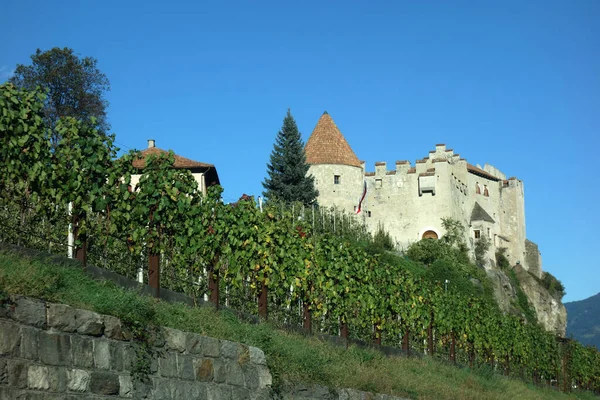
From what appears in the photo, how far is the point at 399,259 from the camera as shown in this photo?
2404 inches

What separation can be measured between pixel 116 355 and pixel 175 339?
1358 millimetres

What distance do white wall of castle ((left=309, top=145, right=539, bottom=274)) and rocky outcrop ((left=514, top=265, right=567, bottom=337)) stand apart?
5.35 meters

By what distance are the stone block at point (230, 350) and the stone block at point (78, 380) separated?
3203 millimetres

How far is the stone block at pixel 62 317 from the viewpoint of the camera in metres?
9.66

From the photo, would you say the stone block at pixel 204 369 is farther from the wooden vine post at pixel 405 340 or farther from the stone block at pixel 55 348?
the wooden vine post at pixel 405 340

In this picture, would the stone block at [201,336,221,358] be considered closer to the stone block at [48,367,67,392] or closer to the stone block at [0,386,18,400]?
the stone block at [48,367,67,392]

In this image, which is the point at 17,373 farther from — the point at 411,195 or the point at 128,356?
the point at 411,195

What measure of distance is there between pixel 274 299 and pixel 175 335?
371 inches

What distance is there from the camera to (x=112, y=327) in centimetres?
1062

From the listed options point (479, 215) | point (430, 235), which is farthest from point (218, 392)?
point (479, 215)

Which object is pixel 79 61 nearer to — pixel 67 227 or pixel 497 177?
pixel 67 227

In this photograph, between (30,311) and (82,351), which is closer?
(30,311)

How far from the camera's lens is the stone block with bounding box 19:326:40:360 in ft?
30.3

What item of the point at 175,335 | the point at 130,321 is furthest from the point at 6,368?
the point at 175,335
